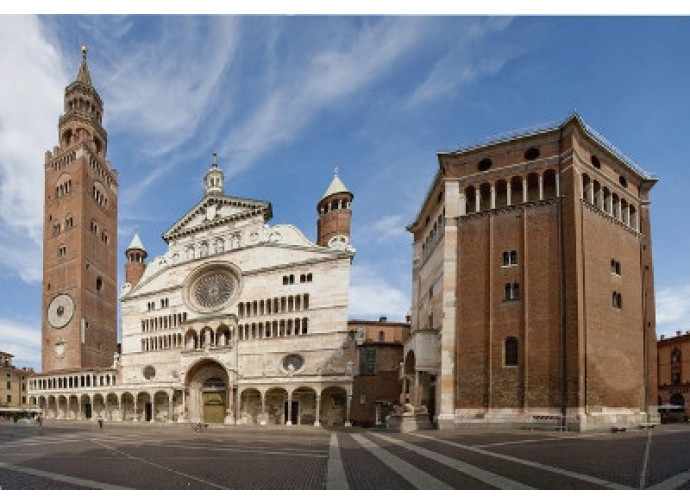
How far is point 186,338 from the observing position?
5072cm

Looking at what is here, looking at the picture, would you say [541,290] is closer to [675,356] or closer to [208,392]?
[208,392]

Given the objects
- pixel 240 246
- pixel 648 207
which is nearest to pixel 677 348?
pixel 648 207

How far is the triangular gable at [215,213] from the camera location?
5122cm

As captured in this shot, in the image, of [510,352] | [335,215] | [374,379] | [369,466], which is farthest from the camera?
[335,215]

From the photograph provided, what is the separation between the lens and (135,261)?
62.1 m

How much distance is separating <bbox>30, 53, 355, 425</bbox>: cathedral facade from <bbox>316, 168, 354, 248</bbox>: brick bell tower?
3.9 inches

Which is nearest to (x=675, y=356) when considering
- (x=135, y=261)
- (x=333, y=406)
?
(x=333, y=406)

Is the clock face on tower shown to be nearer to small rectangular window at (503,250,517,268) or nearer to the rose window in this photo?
the rose window

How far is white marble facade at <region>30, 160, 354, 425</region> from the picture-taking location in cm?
4494

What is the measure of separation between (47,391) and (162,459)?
53.2 meters

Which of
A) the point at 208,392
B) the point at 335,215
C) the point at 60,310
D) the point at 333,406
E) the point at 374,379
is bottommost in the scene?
the point at 333,406

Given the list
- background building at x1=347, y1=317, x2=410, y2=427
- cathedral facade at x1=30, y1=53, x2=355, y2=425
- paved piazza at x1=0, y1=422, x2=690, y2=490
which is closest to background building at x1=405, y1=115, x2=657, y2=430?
paved piazza at x1=0, y1=422, x2=690, y2=490

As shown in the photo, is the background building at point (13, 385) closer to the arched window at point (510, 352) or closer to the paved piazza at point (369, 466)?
the paved piazza at point (369, 466)

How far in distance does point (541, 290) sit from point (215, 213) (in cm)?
3521
